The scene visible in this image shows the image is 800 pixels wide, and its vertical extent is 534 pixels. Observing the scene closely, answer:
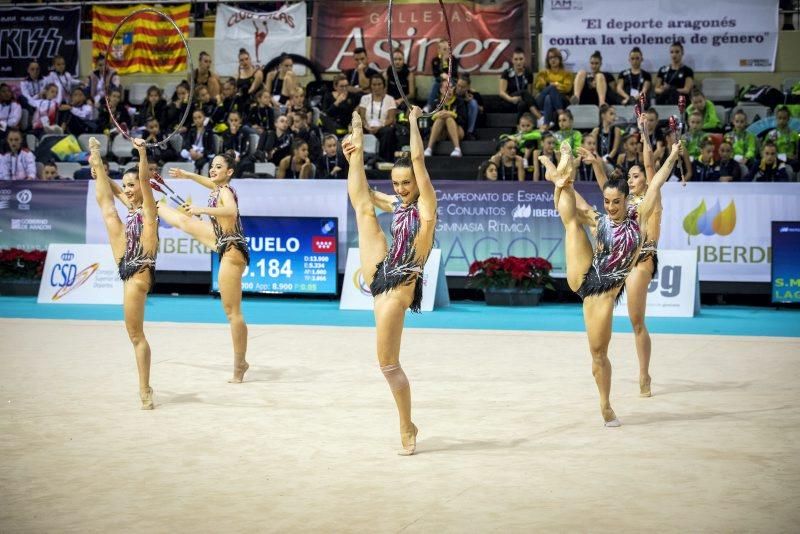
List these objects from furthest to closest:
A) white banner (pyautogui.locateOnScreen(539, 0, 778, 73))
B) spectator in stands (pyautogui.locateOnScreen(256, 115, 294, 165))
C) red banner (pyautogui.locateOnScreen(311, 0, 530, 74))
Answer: red banner (pyautogui.locateOnScreen(311, 0, 530, 74)) < white banner (pyautogui.locateOnScreen(539, 0, 778, 73)) < spectator in stands (pyautogui.locateOnScreen(256, 115, 294, 165))

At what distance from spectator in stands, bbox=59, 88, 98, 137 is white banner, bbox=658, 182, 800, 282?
11298 millimetres

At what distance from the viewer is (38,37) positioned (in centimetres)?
2209

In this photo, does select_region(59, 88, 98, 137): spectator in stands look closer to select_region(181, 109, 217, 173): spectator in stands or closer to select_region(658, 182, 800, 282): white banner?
select_region(181, 109, 217, 173): spectator in stands

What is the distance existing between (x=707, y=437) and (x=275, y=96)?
1410cm

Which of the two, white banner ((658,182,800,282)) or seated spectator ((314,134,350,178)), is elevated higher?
seated spectator ((314,134,350,178))

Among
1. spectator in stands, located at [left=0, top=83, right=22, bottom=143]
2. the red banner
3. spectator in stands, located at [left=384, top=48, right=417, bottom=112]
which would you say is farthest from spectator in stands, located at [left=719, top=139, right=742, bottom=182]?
spectator in stands, located at [left=0, top=83, right=22, bottom=143]

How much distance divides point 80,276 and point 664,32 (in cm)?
1143

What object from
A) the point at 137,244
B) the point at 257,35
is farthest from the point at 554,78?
the point at 137,244

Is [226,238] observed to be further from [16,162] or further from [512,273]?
[16,162]

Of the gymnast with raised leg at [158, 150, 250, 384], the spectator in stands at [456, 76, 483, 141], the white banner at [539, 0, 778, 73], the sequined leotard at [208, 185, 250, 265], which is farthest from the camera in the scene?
the white banner at [539, 0, 778, 73]

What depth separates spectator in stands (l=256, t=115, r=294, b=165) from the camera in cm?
1783

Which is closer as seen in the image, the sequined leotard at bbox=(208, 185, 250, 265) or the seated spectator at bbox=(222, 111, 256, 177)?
the sequined leotard at bbox=(208, 185, 250, 265)

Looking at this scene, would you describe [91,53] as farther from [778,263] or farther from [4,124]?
[778,263]

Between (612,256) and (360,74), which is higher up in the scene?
(360,74)
